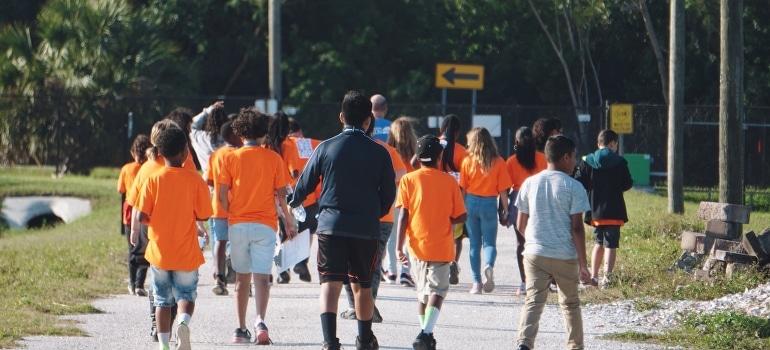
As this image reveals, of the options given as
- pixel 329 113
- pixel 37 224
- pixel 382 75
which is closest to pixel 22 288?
pixel 37 224

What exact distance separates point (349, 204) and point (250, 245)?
4.90ft

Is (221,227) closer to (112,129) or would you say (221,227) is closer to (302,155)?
(302,155)

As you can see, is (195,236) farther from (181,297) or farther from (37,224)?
(37,224)

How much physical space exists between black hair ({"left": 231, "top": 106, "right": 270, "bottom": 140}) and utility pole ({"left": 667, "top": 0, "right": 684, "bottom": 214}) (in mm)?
9224

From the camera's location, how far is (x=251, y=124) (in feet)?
30.5

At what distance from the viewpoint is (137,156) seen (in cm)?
1179

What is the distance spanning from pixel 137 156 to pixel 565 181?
4992 millimetres

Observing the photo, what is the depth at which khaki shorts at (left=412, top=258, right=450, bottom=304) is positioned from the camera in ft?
29.8

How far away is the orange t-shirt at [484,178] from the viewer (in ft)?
39.2

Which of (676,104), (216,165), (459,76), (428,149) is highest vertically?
(459,76)

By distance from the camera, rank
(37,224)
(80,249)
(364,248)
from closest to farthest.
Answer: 1. (364,248)
2. (80,249)
3. (37,224)

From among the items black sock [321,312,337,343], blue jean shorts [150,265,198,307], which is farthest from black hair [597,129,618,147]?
blue jean shorts [150,265,198,307]

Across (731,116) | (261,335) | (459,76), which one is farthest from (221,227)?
(459,76)

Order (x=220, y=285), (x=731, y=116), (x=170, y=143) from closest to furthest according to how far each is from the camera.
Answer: (x=170, y=143) → (x=220, y=285) → (x=731, y=116)
